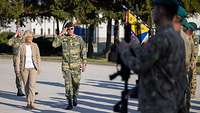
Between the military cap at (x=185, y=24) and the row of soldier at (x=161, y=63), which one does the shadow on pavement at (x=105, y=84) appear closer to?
the military cap at (x=185, y=24)

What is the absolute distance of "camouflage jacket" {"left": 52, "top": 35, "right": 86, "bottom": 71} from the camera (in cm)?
1220

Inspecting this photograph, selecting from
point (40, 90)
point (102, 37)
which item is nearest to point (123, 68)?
point (40, 90)

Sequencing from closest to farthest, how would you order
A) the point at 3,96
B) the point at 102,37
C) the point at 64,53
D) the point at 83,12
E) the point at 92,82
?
the point at 64,53 < the point at 3,96 < the point at 92,82 < the point at 83,12 < the point at 102,37

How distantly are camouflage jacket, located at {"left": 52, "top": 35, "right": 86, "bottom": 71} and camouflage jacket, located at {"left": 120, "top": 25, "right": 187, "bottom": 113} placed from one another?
23.9 feet

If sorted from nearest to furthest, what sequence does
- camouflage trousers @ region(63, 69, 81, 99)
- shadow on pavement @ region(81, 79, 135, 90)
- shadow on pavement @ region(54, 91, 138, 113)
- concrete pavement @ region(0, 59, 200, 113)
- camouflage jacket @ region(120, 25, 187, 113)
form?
camouflage jacket @ region(120, 25, 187, 113) < camouflage trousers @ region(63, 69, 81, 99) < shadow on pavement @ region(54, 91, 138, 113) < concrete pavement @ region(0, 59, 200, 113) < shadow on pavement @ region(81, 79, 135, 90)

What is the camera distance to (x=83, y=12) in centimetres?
3878

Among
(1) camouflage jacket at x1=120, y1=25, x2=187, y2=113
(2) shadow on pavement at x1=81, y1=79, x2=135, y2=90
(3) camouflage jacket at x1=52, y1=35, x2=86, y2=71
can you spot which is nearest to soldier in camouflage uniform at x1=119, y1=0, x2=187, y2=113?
(1) camouflage jacket at x1=120, y1=25, x2=187, y2=113

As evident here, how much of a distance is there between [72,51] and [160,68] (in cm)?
760

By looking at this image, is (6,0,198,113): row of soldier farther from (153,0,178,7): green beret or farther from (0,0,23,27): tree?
(0,0,23,27): tree

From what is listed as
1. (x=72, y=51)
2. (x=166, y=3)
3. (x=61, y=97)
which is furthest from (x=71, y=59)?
(x=166, y=3)

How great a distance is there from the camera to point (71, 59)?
12.2 meters

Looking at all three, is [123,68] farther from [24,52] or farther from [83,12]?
[83,12]

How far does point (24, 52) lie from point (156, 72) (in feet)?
27.0

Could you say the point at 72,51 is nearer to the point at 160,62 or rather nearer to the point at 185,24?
the point at 185,24
